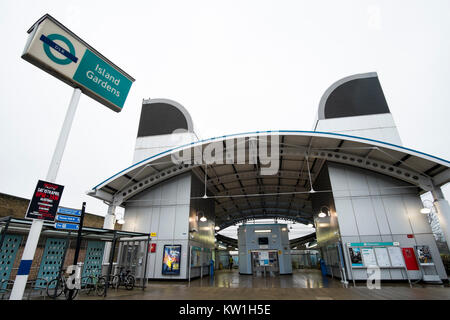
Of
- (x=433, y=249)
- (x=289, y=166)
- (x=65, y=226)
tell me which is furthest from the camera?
(x=289, y=166)

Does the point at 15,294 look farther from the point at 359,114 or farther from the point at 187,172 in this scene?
the point at 359,114

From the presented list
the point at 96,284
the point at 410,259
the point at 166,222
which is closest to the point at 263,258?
the point at 166,222

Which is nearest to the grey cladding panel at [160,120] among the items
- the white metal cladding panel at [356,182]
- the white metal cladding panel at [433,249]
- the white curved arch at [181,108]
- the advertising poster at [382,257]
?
the white curved arch at [181,108]

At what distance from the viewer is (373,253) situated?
38.6ft

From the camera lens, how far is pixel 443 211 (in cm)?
1103

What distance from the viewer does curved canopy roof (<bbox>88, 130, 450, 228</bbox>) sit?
1188 centimetres

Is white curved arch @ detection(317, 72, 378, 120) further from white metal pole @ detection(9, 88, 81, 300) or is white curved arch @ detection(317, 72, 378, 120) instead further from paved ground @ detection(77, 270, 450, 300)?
white metal pole @ detection(9, 88, 81, 300)

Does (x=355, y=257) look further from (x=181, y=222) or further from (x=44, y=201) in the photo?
(x=44, y=201)

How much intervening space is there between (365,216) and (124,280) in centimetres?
1351

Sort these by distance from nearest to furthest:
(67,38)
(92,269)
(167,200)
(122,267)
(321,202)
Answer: (67,38) → (92,269) → (122,267) → (167,200) → (321,202)

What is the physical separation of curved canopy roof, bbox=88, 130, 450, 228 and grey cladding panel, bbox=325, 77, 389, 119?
4.42m

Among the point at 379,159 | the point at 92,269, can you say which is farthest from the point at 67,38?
the point at 379,159
